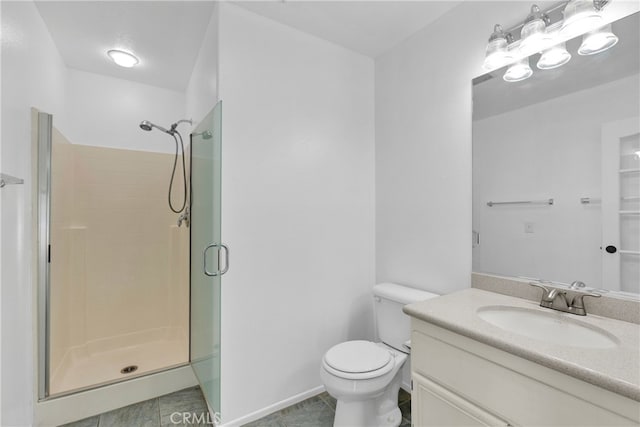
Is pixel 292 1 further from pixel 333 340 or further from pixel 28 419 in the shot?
pixel 28 419

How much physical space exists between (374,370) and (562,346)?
84cm

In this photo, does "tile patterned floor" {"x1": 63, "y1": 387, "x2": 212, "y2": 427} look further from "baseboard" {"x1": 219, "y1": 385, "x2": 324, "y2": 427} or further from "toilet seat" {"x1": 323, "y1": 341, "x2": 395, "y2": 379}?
"toilet seat" {"x1": 323, "y1": 341, "x2": 395, "y2": 379}

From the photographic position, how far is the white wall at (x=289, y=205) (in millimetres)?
1717

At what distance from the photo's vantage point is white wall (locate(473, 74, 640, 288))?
1.23 meters

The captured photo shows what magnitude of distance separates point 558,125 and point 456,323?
3.42ft

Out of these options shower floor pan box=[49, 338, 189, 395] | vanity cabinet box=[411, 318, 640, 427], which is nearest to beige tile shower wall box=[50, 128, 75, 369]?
shower floor pan box=[49, 338, 189, 395]

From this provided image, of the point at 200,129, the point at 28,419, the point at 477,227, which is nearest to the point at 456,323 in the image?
the point at 477,227

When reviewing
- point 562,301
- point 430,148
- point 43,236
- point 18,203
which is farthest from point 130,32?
point 562,301

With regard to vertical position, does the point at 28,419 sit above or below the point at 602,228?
below

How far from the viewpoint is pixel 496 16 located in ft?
5.06

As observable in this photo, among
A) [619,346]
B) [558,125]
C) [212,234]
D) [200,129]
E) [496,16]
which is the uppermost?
[496,16]

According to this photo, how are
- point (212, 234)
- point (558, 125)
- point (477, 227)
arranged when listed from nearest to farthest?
point (558, 125) < point (477, 227) < point (212, 234)

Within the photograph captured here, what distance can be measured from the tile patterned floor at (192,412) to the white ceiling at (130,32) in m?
2.50

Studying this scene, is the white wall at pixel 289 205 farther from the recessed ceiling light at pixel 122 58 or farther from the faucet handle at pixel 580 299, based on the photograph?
the faucet handle at pixel 580 299
